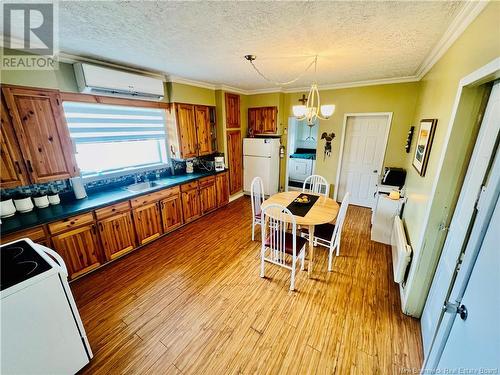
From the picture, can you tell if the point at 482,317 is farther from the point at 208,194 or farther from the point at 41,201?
the point at 208,194

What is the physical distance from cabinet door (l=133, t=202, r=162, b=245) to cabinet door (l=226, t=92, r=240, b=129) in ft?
7.85

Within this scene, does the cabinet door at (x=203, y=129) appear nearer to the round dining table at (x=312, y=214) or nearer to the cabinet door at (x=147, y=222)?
the cabinet door at (x=147, y=222)

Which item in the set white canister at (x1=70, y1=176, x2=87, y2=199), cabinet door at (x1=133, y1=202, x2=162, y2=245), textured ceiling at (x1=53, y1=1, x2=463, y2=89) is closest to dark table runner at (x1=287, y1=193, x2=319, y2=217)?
textured ceiling at (x1=53, y1=1, x2=463, y2=89)

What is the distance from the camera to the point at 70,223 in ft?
7.23

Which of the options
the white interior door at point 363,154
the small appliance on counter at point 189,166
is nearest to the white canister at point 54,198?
the small appliance on counter at point 189,166

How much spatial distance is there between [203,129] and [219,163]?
29.6 inches

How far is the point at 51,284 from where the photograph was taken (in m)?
1.29

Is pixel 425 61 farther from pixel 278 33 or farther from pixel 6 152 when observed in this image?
pixel 6 152

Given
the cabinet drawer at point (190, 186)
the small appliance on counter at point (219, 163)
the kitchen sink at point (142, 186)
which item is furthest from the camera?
the small appliance on counter at point (219, 163)

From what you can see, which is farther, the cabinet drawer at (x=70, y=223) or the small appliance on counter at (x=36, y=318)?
the cabinet drawer at (x=70, y=223)

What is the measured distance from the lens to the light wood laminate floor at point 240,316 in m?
1.57

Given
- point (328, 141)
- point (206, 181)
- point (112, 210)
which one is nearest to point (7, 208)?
point (112, 210)

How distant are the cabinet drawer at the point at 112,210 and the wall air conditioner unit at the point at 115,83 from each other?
142cm

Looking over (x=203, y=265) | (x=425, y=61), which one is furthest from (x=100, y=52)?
(x=425, y=61)
